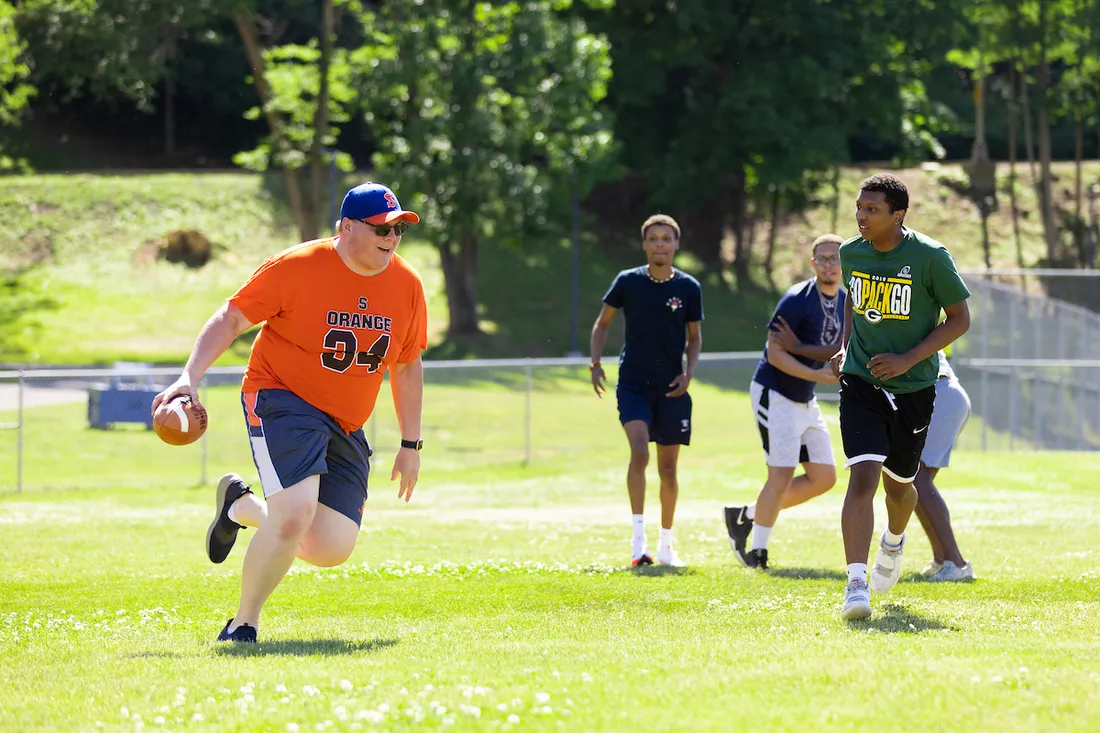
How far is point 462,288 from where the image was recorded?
39719 mm

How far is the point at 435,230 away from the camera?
37.2 m

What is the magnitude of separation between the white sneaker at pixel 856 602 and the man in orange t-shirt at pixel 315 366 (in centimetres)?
244

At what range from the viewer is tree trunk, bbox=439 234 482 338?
39.4 meters

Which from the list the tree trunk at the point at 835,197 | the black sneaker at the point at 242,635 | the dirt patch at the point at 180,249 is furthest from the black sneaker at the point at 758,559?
the tree trunk at the point at 835,197

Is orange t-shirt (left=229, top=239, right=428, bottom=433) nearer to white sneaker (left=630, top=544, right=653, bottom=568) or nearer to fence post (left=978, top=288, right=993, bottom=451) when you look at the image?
white sneaker (left=630, top=544, right=653, bottom=568)

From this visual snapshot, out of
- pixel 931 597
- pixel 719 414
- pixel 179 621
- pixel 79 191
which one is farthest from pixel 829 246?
pixel 79 191

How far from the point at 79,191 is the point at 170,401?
130ft

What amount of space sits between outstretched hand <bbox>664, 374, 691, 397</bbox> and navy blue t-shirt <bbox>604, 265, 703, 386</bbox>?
0.11 meters

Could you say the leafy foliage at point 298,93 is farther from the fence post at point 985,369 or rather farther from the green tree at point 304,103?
the fence post at point 985,369

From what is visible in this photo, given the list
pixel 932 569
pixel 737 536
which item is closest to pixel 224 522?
pixel 737 536

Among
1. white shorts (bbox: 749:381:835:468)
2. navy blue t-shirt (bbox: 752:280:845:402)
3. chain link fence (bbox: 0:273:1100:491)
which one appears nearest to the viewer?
navy blue t-shirt (bbox: 752:280:845:402)

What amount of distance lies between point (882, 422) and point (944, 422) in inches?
92.2

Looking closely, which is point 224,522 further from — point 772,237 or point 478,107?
point 772,237

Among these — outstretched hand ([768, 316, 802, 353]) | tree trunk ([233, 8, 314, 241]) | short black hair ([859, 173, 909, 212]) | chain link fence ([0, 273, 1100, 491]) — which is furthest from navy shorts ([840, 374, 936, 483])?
tree trunk ([233, 8, 314, 241])
